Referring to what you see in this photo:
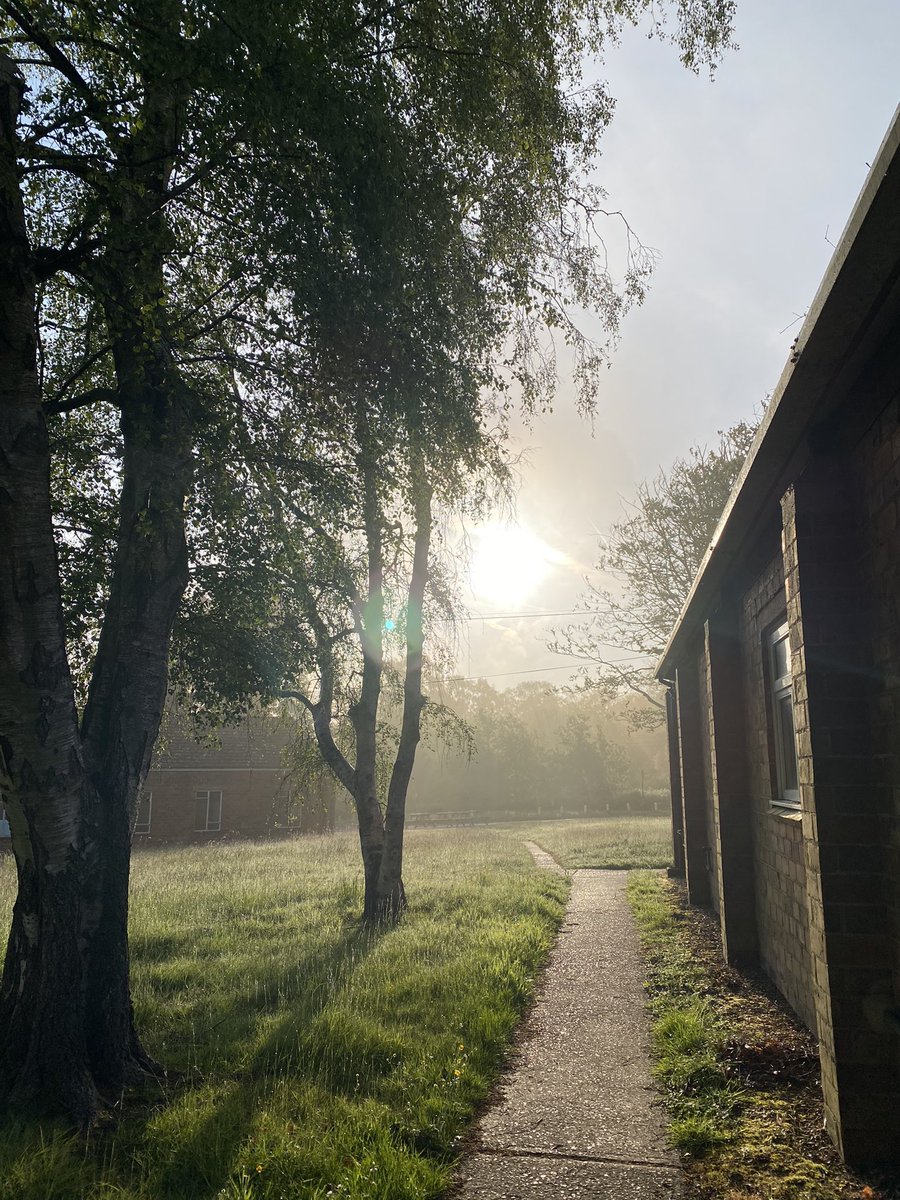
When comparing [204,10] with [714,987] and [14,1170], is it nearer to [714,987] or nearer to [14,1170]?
[14,1170]

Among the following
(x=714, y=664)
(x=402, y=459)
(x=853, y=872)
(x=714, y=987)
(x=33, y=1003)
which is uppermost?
(x=402, y=459)

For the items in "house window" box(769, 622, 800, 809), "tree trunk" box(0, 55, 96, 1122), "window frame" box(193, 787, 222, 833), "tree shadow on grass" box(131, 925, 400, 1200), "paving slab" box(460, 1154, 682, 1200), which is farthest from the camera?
"window frame" box(193, 787, 222, 833)

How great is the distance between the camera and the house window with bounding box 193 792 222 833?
31531mm

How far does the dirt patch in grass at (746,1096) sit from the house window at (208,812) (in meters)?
26.7

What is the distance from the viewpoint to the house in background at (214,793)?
101 feet

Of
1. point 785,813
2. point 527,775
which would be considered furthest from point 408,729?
point 527,775

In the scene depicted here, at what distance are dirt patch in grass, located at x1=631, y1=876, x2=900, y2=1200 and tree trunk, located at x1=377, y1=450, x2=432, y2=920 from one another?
5.21 metres

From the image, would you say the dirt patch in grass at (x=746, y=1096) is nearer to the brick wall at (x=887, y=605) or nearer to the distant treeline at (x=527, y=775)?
the brick wall at (x=887, y=605)

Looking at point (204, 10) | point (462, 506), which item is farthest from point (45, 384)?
point (462, 506)

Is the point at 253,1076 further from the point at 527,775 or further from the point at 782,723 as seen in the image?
the point at 527,775

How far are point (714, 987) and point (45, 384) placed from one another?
25.4 feet

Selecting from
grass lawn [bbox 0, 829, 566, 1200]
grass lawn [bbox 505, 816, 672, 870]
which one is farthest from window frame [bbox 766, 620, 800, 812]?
grass lawn [bbox 505, 816, 672, 870]

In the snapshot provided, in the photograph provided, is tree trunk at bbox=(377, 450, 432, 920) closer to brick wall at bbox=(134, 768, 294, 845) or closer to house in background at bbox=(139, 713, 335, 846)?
house in background at bbox=(139, 713, 335, 846)

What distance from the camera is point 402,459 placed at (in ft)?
23.0
